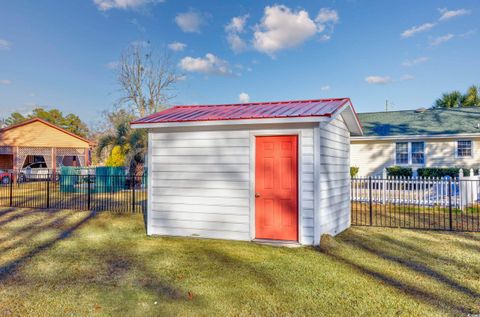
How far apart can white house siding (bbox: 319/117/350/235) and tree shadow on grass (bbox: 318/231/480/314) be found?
1.65 feet

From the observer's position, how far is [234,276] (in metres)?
4.63

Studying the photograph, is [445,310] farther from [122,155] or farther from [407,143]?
[122,155]

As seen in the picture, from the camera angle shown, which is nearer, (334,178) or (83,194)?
(334,178)

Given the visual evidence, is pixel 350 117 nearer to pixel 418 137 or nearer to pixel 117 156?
pixel 418 137

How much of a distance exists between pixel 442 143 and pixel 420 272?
14.7 meters

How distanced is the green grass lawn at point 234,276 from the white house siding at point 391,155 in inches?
430

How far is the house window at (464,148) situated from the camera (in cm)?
1639

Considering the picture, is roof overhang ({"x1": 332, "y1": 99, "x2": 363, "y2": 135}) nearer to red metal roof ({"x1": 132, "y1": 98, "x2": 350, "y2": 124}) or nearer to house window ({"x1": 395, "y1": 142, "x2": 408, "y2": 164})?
red metal roof ({"x1": 132, "y1": 98, "x2": 350, "y2": 124})

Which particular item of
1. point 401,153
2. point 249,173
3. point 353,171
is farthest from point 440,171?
point 249,173

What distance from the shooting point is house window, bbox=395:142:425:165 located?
→ 56.3 ft

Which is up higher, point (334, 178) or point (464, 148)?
point (464, 148)

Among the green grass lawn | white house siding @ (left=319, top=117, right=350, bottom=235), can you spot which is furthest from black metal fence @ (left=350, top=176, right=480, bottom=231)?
the green grass lawn

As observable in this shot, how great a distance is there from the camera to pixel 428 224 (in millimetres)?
8625

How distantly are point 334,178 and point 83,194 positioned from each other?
526 inches
